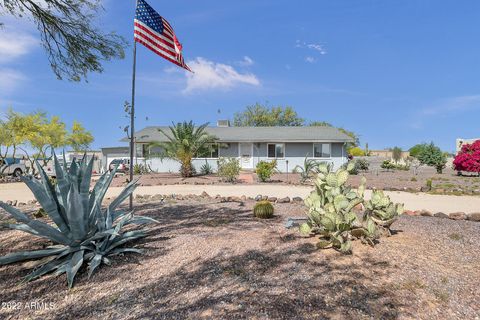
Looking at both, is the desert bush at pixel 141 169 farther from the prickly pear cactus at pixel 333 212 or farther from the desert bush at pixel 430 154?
the desert bush at pixel 430 154

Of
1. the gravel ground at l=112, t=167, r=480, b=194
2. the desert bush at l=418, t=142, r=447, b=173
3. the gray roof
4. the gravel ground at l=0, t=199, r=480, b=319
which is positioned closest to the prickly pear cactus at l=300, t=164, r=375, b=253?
the gravel ground at l=0, t=199, r=480, b=319

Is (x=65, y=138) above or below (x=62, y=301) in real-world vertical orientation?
above

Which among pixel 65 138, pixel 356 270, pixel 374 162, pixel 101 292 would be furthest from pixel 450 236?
pixel 65 138

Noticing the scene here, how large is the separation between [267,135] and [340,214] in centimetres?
2231

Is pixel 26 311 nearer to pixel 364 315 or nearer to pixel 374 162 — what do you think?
pixel 364 315

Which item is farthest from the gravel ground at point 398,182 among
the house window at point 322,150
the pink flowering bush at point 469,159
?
the house window at point 322,150

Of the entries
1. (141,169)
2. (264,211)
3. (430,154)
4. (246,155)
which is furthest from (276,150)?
(264,211)

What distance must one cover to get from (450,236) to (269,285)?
3.50 meters

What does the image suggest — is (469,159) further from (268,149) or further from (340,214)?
(340,214)

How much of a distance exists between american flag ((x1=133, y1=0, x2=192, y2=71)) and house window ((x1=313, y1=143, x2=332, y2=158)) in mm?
19684

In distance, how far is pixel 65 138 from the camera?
119ft

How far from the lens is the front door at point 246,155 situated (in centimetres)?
2608

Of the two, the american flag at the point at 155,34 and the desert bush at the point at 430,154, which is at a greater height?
the american flag at the point at 155,34

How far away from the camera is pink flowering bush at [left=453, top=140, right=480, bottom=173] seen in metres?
19.6
